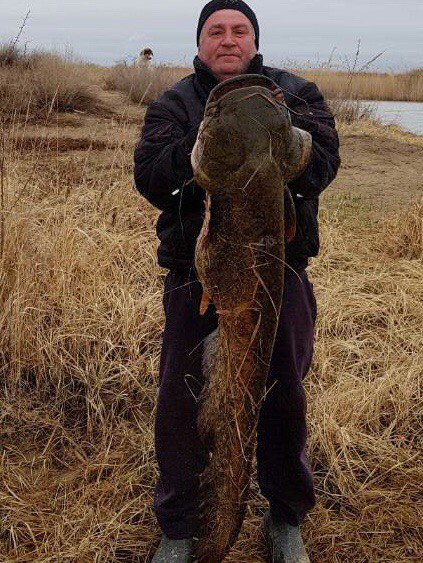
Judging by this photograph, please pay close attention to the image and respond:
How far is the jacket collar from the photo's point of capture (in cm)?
191

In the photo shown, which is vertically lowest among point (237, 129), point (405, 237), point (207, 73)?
point (405, 237)

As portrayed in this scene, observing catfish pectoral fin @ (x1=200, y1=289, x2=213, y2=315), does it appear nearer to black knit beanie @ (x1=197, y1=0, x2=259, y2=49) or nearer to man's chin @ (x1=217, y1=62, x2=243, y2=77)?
man's chin @ (x1=217, y1=62, x2=243, y2=77)

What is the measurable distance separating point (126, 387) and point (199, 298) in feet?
4.40

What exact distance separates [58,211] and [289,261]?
2746 mm

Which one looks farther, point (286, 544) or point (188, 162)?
point (286, 544)

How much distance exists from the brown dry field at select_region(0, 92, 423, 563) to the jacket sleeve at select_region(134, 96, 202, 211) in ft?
4.38

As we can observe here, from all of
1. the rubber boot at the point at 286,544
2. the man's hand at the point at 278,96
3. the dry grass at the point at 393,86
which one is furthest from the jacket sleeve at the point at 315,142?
the dry grass at the point at 393,86

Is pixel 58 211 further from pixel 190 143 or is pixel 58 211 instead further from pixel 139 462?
pixel 190 143

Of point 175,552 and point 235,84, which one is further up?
point 235,84

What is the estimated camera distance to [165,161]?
5.61 ft

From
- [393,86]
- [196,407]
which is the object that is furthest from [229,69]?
[393,86]

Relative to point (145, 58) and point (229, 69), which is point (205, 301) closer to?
point (229, 69)

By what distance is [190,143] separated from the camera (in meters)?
1.68

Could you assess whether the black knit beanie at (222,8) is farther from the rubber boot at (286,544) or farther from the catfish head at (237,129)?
the rubber boot at (286,544)
